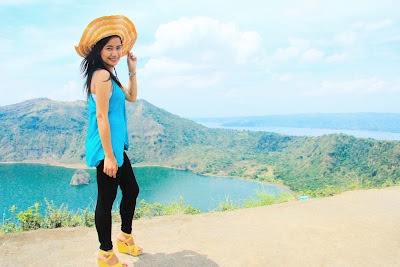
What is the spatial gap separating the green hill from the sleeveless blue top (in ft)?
131

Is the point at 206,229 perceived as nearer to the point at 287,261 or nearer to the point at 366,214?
the point at 287,261

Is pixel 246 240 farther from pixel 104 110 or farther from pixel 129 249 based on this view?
pixel 104 110

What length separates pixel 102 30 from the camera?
1744 mm

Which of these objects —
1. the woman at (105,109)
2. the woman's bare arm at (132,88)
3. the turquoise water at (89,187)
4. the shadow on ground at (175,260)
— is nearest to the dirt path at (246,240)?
the shadow on ground at (175,260)

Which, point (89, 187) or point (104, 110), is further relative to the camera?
point (89, 187)

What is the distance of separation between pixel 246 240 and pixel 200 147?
8768 centimetres

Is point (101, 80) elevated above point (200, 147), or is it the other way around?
point (101, 80)

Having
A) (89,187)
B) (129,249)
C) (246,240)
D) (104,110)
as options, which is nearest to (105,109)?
(104,110)

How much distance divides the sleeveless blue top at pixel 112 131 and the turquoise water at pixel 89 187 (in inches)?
1231

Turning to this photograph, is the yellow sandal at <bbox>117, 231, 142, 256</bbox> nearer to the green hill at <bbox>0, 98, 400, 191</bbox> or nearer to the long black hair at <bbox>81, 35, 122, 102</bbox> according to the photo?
the long black hair at <bbox>81, 35, 122, 102</bbox>

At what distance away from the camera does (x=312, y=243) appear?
2416 mm

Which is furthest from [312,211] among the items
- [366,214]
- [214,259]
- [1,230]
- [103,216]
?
[1,230]

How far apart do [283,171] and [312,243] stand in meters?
59.1

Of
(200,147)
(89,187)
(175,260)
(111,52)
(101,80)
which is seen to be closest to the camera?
(101,80)
